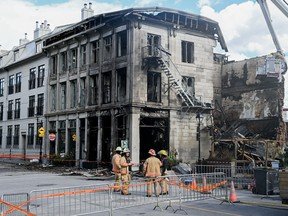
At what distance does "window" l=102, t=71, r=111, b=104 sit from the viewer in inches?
1200

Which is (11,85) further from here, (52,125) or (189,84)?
(189,84)

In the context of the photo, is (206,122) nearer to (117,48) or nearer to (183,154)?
(183,154)

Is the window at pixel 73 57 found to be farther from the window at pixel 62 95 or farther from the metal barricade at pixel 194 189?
the metal barricade at pixel 194 189

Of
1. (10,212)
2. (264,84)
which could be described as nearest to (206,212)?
(10,212)

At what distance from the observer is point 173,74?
2953 cm

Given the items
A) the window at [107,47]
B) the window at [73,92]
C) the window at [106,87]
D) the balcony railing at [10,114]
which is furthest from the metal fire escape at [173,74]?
the balcony railing at [10,114]

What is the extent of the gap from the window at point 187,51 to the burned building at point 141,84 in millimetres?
76

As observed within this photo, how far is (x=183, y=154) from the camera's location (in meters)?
29.4

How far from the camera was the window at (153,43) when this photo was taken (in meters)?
Answer: 27.9

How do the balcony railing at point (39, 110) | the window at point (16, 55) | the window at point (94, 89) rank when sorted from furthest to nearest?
the window at point (16, 55), the balcony railing at point (39, 110), the window at point (94, 89)

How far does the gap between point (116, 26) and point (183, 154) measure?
10.5 m

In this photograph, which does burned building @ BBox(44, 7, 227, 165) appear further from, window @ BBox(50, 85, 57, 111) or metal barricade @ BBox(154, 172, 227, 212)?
metal barricade @ BBox(154, 172, 227, 212)

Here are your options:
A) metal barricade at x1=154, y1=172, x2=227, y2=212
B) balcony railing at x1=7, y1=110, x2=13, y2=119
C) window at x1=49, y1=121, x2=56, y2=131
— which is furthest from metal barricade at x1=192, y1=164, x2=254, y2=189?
balcony railing at x1=7, y1=110, x2=13, y2=119

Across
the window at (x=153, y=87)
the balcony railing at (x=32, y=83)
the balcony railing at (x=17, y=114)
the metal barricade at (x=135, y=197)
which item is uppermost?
the balcony railing at (x=32, y=83)
